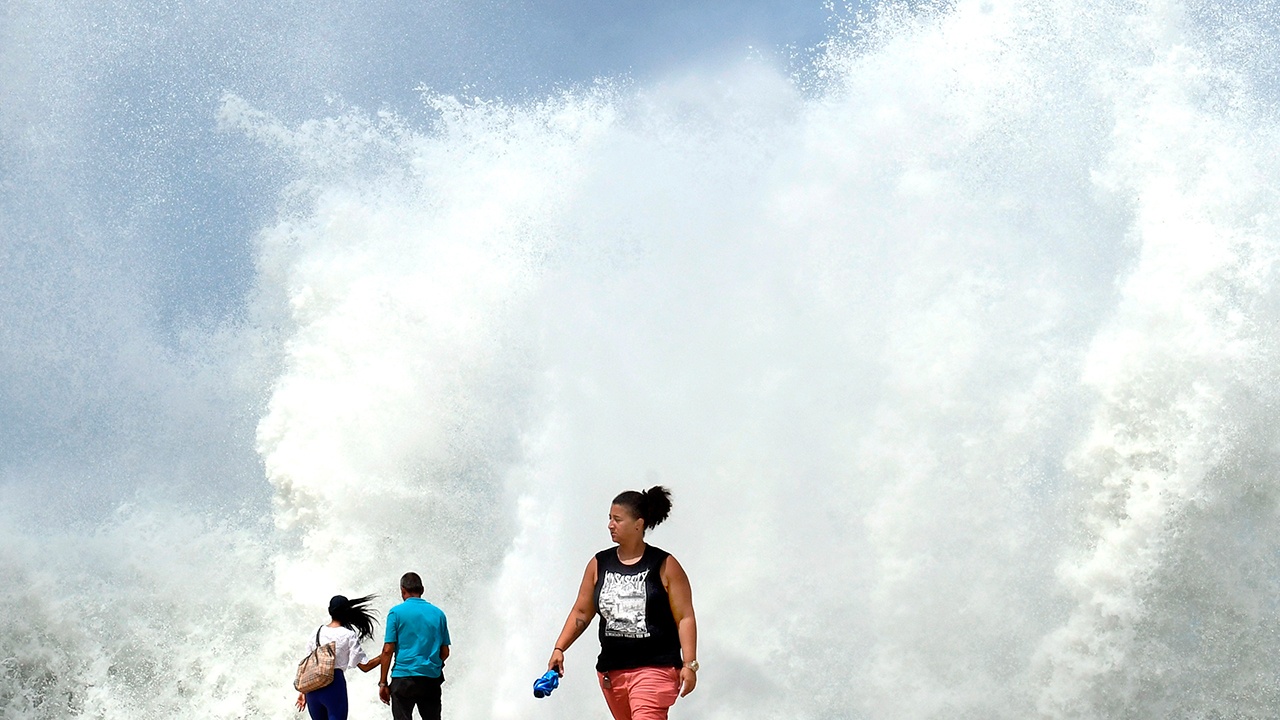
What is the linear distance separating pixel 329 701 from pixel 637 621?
311cm

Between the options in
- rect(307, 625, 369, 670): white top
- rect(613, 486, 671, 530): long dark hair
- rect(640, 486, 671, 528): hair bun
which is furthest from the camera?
rect(307, 625, 369, 670): white top

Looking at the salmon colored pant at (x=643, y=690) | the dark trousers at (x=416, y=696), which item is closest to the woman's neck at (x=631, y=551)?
the salmon colored pant at (x=643, y=690)

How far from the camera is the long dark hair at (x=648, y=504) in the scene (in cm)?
530

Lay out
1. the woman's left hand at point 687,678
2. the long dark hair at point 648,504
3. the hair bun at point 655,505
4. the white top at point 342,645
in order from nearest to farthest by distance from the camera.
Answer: the woman's left hand at point 687,678, the long dark hair at point 648,504, the hair bun at point 655,505, the white top at point 342,645

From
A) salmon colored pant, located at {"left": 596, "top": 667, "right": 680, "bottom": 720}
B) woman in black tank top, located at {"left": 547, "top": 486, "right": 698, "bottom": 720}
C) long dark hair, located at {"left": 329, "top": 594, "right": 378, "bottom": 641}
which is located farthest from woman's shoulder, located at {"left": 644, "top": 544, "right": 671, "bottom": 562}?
long dark hair, located at {"left": 329, "top": 594, "right": 378, "bottom": 641}

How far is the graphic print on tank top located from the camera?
523 cm

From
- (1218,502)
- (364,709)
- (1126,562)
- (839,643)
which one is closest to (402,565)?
(364,709)

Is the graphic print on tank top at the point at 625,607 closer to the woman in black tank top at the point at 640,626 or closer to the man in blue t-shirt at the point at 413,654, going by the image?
the woman in black tank top at the point at 640,626

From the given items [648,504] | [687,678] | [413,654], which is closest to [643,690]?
[687,678]

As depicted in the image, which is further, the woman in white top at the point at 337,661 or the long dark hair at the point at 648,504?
the woman in white top at the point at 337,661

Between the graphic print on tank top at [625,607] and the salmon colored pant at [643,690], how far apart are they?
0.19m

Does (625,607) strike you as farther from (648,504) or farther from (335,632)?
(335,632)

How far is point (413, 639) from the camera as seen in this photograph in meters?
7.26

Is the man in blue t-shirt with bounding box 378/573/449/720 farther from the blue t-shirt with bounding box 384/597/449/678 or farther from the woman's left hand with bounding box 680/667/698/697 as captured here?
the woman's left hand with bounding box 680/667/698/697
